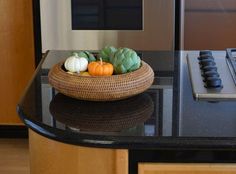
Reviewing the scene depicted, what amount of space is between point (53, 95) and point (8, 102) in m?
1.84

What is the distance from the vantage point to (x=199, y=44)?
9.92 ft

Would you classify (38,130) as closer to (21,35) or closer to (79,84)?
(79,84)

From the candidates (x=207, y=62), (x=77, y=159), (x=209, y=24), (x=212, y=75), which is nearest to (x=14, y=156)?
(x=209, y=24)

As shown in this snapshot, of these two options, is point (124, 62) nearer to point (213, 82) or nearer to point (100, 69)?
point (100, 69)

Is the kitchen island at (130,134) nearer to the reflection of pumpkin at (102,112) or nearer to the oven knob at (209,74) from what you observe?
the reflection of pumpkin at (102,112)

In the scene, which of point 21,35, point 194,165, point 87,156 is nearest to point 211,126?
point 194,165

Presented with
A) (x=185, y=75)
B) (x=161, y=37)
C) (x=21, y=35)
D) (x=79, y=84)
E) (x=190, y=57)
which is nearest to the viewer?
(x=79, y=84)

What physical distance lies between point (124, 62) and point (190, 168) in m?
0.37

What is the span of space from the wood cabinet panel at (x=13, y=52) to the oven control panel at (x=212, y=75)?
144 centimetres

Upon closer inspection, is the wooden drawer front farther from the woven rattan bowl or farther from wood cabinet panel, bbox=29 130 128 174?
the woven rattan bowl

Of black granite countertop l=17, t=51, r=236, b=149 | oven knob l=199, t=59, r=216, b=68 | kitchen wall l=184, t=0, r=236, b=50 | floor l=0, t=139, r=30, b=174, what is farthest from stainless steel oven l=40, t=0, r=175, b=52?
black granite countertop l=17, t=51, r=236, b=149

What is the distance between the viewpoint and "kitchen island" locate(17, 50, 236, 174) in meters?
1.24

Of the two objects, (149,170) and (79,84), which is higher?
(79,84)

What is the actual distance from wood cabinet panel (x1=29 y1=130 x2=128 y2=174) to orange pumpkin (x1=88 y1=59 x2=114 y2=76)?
234 millimetres
